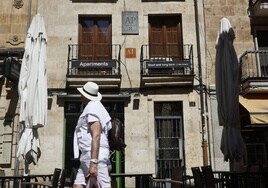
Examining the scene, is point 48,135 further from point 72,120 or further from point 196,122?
point 196,122

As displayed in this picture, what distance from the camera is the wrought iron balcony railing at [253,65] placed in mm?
13785

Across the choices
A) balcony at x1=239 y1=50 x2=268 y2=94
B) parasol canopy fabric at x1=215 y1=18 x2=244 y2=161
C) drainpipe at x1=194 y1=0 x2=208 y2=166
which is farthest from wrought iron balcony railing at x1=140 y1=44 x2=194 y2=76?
parasol canopy fabric at x1=215 y1=18 x2=244 y2=161

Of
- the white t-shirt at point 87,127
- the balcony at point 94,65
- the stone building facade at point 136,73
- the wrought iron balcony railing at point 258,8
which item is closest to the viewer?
the white t-shirt at point 87,127

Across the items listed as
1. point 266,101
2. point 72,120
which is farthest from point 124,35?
point 266,101

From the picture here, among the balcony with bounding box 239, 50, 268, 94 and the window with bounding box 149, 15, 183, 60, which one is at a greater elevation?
the window with bounding box 149, 15, 183, 60

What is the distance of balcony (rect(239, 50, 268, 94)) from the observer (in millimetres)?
12922

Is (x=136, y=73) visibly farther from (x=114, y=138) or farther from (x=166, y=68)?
(x=114, y=138)

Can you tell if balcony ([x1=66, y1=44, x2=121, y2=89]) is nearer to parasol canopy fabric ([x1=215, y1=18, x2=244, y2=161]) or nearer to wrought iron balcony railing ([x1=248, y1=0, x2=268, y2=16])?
parasol canopy fabric ([x1=215, y1=18, x2=244, y2=161])

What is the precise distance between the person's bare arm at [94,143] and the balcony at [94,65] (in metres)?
9.32

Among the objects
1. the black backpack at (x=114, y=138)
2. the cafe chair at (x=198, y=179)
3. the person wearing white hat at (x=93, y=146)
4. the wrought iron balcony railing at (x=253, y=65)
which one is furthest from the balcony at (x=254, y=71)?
the person wearing white hat at (x=93, y=146)

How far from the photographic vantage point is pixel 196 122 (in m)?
13.4

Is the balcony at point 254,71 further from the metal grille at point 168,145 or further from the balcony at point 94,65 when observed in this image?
the balcony at point 94,65

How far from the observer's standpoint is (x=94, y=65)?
13453 mm

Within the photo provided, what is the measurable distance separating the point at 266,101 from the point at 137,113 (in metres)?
4.51
